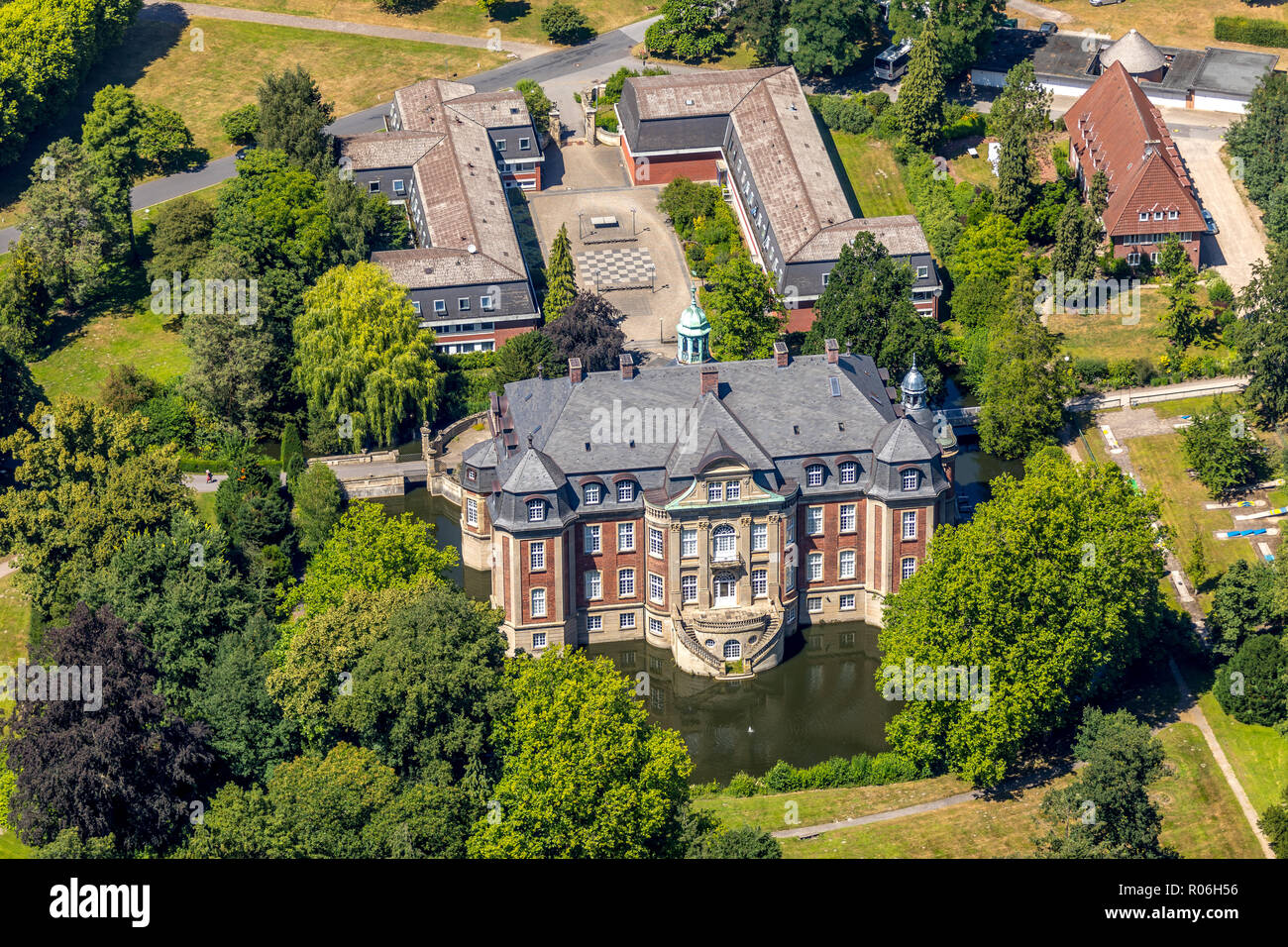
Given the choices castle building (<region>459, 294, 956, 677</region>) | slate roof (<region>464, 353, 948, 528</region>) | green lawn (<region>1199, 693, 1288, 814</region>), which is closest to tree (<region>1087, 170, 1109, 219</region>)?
castle building (<region>459, 294, 956, 677</region>)

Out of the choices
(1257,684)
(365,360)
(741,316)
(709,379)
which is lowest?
(1257,684)

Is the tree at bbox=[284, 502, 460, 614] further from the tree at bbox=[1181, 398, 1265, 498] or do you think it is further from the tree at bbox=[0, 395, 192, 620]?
the tree at bbox=[1181, 398, 1265, 498]

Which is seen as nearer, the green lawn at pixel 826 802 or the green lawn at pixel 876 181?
the green lawn at pixel 826 802

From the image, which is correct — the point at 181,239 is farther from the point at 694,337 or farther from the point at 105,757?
the point at 105,757

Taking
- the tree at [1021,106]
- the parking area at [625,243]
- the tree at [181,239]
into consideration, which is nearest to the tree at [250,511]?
the tree at [181,239]

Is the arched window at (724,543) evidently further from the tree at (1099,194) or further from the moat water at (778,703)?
the tree at (1099,194)

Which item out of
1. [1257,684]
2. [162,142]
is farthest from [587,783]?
[162,142]
